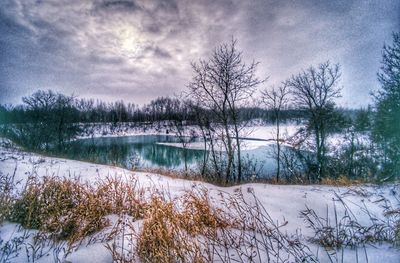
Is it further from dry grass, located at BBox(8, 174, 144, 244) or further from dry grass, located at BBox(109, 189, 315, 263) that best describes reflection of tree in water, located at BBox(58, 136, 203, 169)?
dry grass, located at BBox(109, 189, 315, 263)

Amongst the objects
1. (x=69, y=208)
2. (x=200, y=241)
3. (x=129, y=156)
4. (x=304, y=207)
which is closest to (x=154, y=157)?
(x=129, y=156)

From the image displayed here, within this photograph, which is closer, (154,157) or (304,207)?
(304,207)

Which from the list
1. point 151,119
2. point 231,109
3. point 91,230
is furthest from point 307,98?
point 151,119

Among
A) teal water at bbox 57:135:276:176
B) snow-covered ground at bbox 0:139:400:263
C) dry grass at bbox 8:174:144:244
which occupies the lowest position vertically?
teal water at bbox 57:135:276:176

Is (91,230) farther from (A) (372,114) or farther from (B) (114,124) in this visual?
(B) (114,124)

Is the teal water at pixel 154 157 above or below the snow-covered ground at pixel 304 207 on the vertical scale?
below

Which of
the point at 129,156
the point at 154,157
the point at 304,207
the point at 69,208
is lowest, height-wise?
the point at 154,157

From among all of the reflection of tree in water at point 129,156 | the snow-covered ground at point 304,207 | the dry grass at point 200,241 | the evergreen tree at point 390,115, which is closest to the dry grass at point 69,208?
the snow-covered ground at point 304,207

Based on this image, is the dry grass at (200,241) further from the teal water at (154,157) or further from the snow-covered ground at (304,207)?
the teal water at (154,157)

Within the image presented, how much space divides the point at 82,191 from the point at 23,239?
138cm

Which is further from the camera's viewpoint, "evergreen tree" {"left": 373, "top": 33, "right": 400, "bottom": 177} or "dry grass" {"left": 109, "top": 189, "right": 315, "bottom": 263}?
"evergreen tree" {"left": 373, "top": 33, "right": 400, "bottom": 177}

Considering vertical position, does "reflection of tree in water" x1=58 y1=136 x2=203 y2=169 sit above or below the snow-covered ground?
below

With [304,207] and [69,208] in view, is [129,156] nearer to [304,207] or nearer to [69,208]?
[69,208]

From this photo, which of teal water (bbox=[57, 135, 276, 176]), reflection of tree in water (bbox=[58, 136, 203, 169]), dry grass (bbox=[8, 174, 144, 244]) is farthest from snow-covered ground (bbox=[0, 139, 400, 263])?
reflection of tree in water (bbox=[58, 136, 203, 169])
